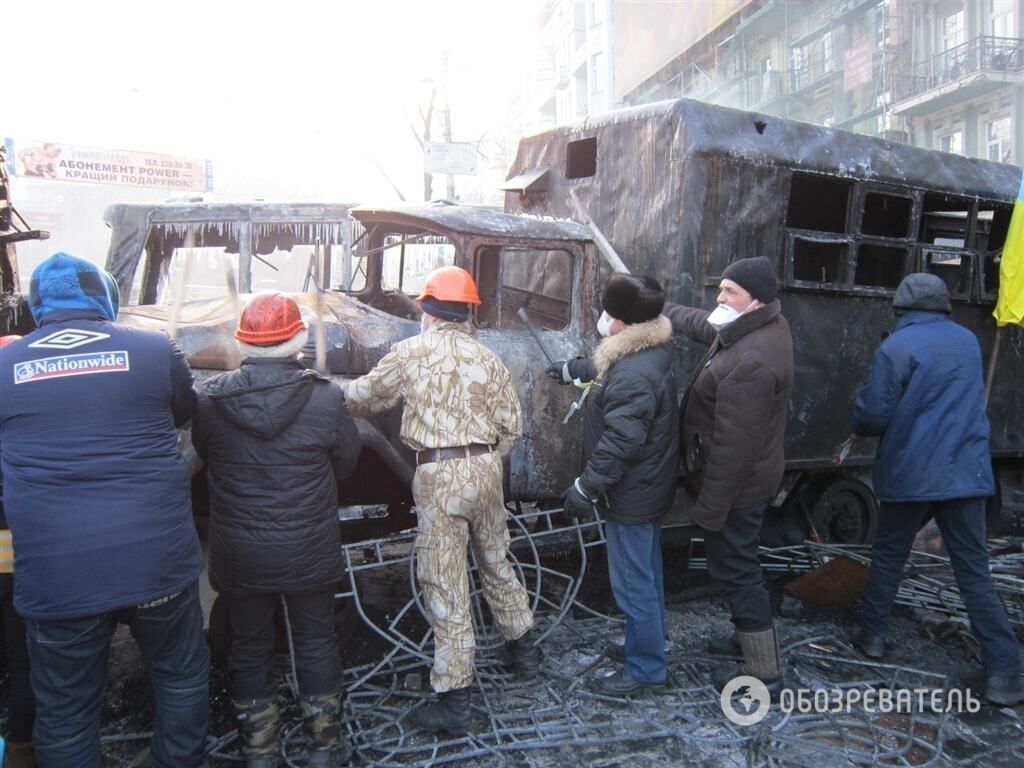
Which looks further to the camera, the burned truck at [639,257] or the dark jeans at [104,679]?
the burned truck at [639,257]

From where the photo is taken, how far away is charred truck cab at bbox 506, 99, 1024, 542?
479 cm

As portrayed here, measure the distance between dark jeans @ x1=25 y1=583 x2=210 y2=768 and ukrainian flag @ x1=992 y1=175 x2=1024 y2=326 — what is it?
568 cm

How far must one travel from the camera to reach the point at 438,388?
3.25 meters

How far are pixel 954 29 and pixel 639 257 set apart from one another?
19993mm

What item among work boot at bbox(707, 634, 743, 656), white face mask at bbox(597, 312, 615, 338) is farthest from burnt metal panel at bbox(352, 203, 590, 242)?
work boot at bbox(707, 634, 743, 656)

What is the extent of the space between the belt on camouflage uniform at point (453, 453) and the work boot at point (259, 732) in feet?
3.63

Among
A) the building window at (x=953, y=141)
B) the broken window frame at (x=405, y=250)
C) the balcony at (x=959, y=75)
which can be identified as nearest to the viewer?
the broken window frame at (x=405, y=250)

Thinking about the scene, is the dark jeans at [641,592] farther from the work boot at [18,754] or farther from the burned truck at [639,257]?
the work boot at [18,754]

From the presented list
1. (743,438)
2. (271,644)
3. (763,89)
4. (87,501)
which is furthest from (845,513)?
(763,89)

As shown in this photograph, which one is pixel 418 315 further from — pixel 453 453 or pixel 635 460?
pixel 635 460

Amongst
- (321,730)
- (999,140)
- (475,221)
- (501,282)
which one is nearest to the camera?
(321,730)

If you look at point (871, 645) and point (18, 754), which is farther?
point (871, 645)

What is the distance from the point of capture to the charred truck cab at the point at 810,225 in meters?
4.79

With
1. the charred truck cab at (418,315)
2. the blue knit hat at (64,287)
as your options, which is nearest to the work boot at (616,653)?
the charred truck cab at (418,315)
